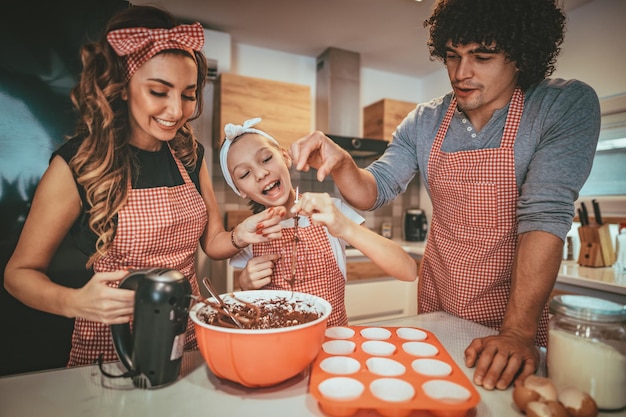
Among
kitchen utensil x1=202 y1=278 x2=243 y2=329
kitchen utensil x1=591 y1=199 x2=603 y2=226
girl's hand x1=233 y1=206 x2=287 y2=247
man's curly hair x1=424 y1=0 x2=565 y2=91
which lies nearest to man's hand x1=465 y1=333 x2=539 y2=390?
kitchen utensil x1=202 y1=278 x2=243 y2=329

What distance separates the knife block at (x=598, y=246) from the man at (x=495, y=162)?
134 cm

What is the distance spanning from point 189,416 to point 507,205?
103 centimetres

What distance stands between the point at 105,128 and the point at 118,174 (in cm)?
12

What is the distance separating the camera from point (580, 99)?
40.4 inches

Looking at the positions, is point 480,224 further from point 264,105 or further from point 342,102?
point 342,102

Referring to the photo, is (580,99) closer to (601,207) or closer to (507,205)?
(507,205)

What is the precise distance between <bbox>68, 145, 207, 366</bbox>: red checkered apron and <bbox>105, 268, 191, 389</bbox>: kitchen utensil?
229 millimetres

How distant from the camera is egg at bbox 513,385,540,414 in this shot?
0.58m

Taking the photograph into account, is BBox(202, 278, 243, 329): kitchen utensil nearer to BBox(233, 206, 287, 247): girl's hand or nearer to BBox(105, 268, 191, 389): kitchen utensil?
BBox(105, 268, 191, 389): kitchen utensil

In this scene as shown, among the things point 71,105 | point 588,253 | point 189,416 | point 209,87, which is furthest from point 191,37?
point 588,253

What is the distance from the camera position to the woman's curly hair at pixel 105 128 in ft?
2.83

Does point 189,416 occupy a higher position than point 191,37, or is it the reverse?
point 191,37

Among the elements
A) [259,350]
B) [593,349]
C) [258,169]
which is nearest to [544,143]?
[593,349]

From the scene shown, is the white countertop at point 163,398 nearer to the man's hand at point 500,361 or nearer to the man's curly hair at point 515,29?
the man's hand at point 500,361
